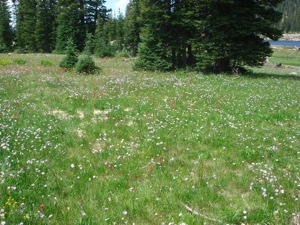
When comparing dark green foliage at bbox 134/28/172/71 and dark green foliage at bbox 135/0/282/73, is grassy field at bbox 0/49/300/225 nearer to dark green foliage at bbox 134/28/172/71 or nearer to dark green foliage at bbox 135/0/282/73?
dark green foliage at bbox 135/0/282/73

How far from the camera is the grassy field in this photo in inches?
175

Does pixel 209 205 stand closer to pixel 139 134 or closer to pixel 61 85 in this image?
pixel 139 134

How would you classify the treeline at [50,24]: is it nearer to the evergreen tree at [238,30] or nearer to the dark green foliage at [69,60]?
the dark green foliage at [69,60]

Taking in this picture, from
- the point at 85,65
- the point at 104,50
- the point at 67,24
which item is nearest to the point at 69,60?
the point at 85,65

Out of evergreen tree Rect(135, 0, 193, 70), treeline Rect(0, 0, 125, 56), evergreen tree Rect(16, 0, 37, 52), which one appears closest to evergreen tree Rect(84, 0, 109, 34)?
treeline Rect(0, 0, 125, 56)

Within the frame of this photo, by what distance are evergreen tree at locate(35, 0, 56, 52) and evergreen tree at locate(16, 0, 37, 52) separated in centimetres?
180

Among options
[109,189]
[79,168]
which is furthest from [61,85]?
[109,189]

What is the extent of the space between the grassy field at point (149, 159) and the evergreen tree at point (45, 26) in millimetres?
51262

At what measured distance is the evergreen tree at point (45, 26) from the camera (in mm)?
57062

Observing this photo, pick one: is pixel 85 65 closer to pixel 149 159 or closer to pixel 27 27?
pixel 149 159

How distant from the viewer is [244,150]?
6.95 metres

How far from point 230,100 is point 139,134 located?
5.93m

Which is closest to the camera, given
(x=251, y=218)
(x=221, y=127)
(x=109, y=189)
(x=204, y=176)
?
(x=251, y=218)

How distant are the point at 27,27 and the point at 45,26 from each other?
4.52 meters
